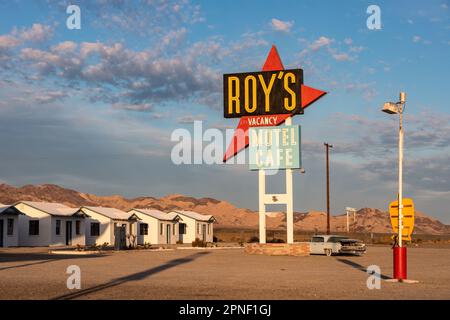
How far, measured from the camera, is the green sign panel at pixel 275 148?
129 ft

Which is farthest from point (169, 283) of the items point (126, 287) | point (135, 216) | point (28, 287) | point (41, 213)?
point (135, 216)

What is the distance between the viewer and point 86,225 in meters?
→ 61.6

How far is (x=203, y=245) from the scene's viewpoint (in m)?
58.3

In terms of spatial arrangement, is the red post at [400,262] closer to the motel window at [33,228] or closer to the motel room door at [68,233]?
the motel window at [33,228]

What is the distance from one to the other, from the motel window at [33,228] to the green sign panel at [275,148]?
80.0 ft

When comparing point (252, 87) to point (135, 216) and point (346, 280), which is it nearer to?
point (346, 280)

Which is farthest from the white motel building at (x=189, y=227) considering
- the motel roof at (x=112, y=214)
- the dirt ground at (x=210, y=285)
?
the dirt ground at (x=210, y=285)

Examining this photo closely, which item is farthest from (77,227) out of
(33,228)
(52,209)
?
(33,228)

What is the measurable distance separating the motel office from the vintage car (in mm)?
15363

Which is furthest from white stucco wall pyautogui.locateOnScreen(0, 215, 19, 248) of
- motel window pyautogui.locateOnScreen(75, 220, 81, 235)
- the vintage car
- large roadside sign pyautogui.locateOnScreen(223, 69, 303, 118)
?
the vintage car

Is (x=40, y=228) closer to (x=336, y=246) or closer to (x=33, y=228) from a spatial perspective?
(x=33, y=228)

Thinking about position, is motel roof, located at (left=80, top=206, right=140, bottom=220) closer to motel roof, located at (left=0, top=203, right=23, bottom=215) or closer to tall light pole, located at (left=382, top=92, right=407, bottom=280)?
motel roof, located at (left=0, top=203, right=23, bottom=215)

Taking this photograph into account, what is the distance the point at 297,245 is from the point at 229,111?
9.55 meters

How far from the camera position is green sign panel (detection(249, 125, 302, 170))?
129 ft
